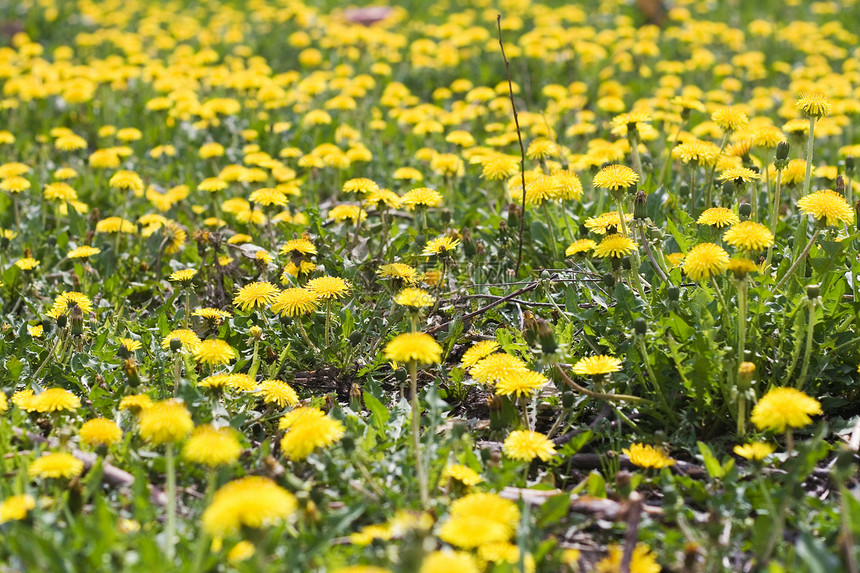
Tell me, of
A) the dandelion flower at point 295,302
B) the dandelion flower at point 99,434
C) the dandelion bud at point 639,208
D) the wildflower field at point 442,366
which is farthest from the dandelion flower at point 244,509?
the dandelion bud at point 639,208

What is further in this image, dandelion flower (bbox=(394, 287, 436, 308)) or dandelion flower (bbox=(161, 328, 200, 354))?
dandelion flower (bbox=(161, 328, 200, 354))

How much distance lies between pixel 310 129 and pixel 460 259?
2.78 metres

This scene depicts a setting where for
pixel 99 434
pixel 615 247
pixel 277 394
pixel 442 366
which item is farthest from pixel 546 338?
pixel 99 434

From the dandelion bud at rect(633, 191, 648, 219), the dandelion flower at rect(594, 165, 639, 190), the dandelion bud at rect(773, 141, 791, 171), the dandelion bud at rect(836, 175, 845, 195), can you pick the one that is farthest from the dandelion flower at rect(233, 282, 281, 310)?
the dandelion bud at rect(836, 175, 845, 195)

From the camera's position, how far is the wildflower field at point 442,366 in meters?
2.27

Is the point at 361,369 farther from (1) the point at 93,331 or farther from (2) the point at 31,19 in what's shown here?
(2) the point at 31,19

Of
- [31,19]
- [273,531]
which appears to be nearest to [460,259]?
[273,531]

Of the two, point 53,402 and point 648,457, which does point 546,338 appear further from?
point 53,402

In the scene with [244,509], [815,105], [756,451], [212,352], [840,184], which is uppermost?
[815,105]

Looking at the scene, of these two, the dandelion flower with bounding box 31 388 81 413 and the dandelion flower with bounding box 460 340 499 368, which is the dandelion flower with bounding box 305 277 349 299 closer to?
the dandelion flower with bounding box 460 340 499 368

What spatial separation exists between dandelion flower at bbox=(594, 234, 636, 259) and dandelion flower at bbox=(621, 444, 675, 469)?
0.70 meters

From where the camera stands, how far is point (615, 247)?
3.02 metres

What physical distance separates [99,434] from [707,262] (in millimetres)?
2021

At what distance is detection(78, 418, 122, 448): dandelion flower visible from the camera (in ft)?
8.57
